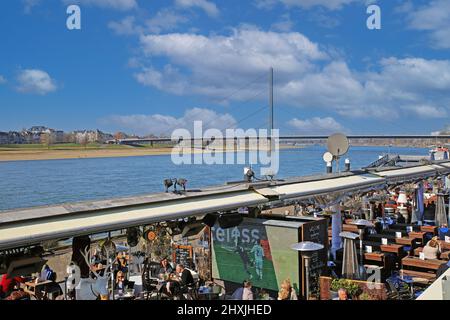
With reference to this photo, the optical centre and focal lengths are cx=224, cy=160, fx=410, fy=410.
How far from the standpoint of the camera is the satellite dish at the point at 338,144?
9547 mm

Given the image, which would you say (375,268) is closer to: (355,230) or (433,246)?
(433,246)

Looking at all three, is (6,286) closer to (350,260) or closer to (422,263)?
(350,260)

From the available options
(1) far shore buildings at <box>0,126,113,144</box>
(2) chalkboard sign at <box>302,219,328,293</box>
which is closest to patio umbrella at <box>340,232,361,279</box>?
(2) chalkboard sign at <box>302,219,328,293</box>

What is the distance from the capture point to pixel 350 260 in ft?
21.5

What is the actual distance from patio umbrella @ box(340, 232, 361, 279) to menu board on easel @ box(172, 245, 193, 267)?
298 centimetres

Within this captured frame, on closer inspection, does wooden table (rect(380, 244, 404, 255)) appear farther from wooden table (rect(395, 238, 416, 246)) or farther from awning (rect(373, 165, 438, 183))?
awning (rect(373, 165, 438, 183))

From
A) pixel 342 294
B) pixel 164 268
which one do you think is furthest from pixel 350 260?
pixel 164 268

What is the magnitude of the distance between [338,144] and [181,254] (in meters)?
4.47

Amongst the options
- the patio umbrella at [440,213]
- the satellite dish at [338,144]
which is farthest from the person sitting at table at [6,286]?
the patio umbrella at [440,213]

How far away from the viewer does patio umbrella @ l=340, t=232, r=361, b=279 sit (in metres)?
6.50

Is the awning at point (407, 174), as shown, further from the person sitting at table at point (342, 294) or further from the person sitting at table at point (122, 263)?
the person sitting at table at point (122, 263)
